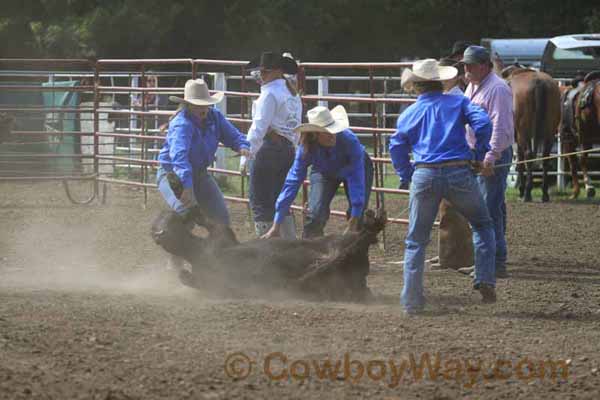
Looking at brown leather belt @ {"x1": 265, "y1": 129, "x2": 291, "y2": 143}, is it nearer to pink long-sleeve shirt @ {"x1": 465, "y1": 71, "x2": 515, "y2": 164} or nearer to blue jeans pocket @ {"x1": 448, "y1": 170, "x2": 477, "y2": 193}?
pink long-sleeve shirt @ {"x1": 465, "y1": 71, "x2": 515, "y2": 164}

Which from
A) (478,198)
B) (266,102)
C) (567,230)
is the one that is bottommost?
(567,230)

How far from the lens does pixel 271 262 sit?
7133mm

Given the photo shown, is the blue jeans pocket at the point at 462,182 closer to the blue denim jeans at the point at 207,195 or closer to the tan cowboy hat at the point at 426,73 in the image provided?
the tan cowboy hat at the point at 426,73

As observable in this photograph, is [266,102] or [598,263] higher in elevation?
[266,102]

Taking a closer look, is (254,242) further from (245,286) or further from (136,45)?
(136,45)

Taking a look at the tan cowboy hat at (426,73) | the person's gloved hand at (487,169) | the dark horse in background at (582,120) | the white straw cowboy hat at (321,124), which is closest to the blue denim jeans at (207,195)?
the white straw cowboy hat at (321,124)

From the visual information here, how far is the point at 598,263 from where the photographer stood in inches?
374

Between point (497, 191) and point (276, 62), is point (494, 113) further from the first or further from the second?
point (276, 62)

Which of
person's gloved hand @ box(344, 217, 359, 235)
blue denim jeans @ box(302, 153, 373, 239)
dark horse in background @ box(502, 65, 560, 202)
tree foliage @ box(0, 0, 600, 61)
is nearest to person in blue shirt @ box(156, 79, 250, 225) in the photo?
blue denim jeans @ box(302, 153, 373, 239)

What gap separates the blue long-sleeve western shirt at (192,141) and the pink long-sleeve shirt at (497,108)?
6.22 ft

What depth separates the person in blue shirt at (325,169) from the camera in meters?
7.38

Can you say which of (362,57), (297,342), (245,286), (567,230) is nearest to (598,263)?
(567,230)

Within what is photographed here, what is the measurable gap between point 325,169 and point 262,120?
2.63 ft

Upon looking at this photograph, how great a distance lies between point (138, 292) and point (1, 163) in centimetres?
791
